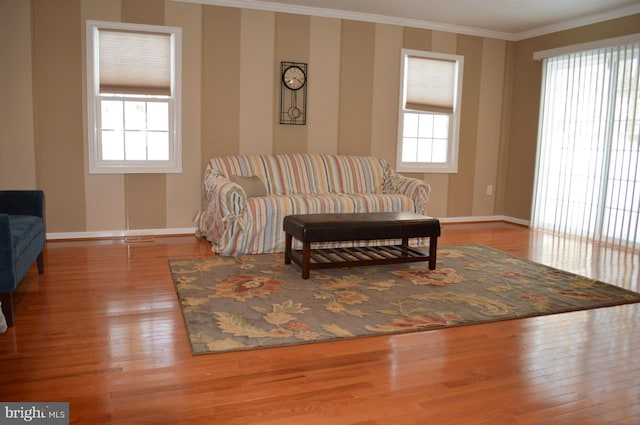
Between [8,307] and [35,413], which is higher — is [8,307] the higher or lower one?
the higher one

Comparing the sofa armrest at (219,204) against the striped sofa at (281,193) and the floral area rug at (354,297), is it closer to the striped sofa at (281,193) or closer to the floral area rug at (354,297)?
the striped sofa at (281,193)

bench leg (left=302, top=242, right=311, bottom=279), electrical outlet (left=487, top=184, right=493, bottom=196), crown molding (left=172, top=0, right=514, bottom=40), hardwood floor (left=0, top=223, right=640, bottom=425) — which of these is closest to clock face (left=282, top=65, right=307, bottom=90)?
crown molding (left=172, top=0, right=514, bottom=40)

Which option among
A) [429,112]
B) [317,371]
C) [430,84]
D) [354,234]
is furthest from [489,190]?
[317,371]

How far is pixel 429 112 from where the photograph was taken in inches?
263

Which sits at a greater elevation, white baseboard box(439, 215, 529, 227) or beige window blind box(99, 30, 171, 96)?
beige window blind box(99, 30, 171, 96)

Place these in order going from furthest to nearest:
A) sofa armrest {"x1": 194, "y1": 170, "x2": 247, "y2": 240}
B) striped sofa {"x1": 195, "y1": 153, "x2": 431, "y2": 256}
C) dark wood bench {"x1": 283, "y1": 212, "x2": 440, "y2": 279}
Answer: striped sofa {"x1": 195, "y1": 153, "x2": 431, "y2": 256}, sofa armrest {"x1": 194, "y1": 170, "x2": 247, "y2": 240}, dark wood bench {"x1": 283, "y1": 212, "x2": 440, "y2": 279}

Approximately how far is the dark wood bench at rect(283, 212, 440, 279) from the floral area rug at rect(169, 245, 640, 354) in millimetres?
110

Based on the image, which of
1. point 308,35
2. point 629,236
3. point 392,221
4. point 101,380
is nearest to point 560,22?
point 629,236

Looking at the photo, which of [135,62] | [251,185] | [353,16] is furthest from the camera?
[353,16]

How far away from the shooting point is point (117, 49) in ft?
17.2

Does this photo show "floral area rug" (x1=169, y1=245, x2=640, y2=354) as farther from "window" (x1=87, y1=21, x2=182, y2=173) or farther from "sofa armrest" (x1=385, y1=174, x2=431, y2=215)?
"window" (x1=87, y1=21, x2=182, y2=173)

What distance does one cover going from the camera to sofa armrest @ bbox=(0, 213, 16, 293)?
2.79 meters

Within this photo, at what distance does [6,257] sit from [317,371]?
188cm

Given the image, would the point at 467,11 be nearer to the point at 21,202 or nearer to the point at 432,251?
the point at 432,251
